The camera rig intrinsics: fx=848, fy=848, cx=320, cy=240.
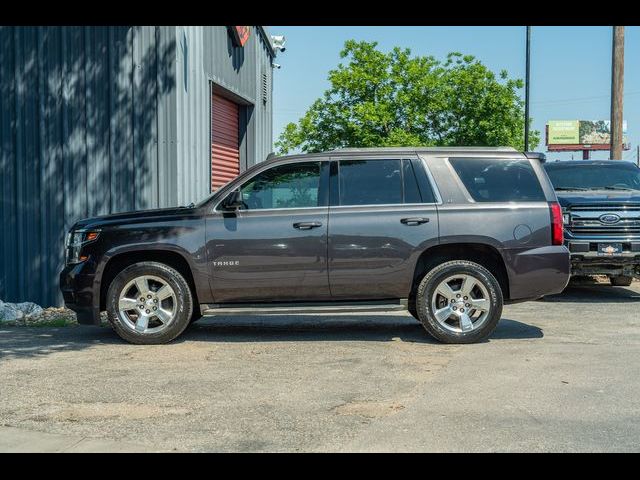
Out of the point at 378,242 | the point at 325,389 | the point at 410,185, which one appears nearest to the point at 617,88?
the point at 410,185

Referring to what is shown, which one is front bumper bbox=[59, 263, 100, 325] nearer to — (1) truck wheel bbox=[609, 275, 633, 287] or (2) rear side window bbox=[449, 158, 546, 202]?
(2) rear side window bbox=[449, 158, 546, 202]

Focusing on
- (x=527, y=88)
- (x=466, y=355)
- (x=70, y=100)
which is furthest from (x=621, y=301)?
(x=527, y=88)

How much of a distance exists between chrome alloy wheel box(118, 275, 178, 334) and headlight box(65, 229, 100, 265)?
608 millimetres

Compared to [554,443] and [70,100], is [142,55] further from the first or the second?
[554,443]

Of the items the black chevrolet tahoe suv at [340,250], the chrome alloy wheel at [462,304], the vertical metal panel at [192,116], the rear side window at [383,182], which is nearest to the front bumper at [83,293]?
the black chevrolet tahoe suv at [340,250]

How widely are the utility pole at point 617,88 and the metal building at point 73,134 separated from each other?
10.9 m

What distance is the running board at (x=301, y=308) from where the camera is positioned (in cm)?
852

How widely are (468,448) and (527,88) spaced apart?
19006 millimetres

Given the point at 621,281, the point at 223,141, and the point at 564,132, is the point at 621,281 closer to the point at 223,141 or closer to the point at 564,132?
the point at 223,141

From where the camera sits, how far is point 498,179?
8.75m

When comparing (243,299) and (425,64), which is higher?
(425,64)

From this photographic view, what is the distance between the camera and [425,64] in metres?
36.2

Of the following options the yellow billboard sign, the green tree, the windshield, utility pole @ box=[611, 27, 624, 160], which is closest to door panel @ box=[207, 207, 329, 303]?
the windshield
